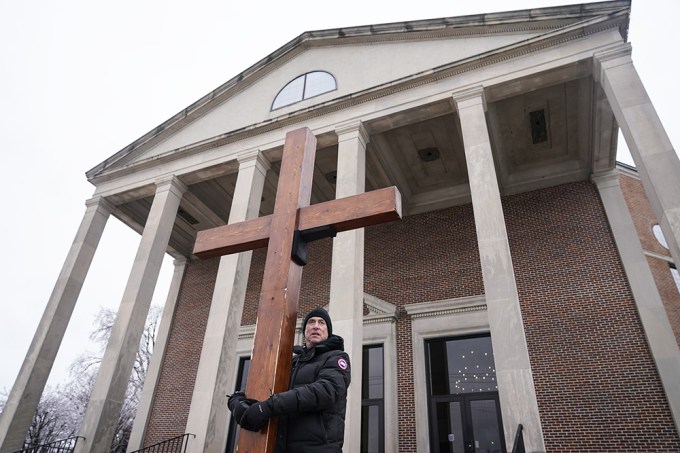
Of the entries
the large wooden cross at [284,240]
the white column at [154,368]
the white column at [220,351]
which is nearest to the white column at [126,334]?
the white column at [220,351]

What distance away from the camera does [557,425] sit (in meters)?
9.39

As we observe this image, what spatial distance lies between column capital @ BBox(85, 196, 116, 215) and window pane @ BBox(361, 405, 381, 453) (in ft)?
32.1

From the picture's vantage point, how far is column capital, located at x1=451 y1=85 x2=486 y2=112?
935 cm

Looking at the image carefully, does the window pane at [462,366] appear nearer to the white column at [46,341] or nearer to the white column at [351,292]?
the white column at [351,292]

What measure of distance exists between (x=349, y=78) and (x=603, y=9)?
19.0 feet

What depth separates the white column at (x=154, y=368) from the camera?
14.0 meters

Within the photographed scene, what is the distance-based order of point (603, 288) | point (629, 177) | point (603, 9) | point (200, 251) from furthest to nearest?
point (629, 177) < point (603, 288) < point (603, 9) < point (200, 251)

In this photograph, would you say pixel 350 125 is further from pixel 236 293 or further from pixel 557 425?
pixel 557 425

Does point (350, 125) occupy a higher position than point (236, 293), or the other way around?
point (350, 125)

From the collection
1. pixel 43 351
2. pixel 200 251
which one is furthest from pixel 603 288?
pixel 43 351

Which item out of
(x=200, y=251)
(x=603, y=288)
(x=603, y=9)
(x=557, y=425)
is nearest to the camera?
(x=200, y=251)

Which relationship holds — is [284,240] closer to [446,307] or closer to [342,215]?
[342,215]

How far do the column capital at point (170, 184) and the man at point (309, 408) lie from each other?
11.3 meters

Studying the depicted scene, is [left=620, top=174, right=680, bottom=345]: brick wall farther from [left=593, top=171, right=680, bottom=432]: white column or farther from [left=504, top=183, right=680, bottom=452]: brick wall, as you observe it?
[left=504, top=183, right=680, bottom=452]: brick wall
